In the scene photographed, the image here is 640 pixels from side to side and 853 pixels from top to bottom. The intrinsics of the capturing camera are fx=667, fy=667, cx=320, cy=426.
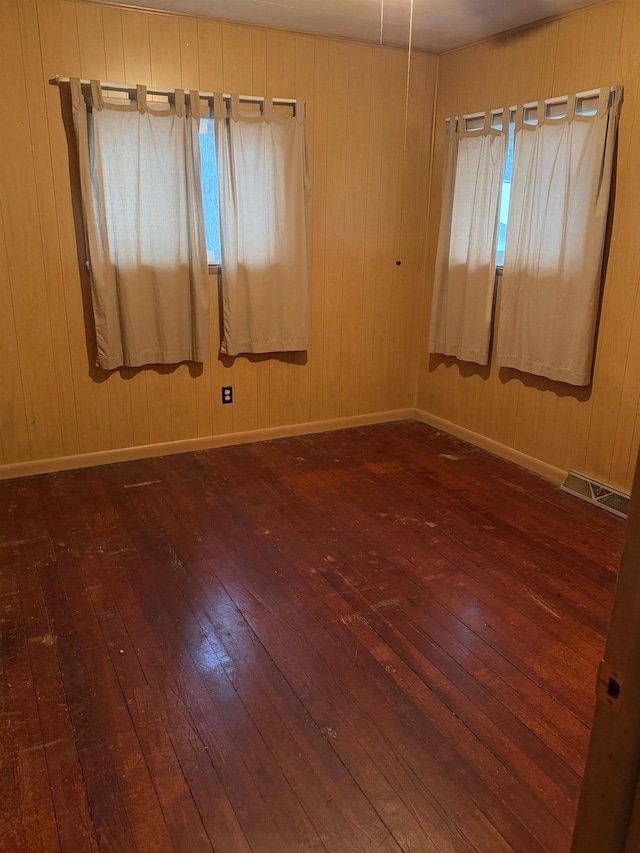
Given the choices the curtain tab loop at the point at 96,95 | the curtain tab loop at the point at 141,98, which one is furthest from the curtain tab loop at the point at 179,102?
the curtain tab loop at the point at 96,95

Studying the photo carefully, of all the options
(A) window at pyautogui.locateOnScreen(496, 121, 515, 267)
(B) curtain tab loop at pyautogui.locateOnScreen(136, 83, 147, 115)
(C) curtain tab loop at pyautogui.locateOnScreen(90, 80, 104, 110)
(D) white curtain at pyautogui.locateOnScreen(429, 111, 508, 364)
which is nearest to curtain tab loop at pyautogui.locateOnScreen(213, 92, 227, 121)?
(B) curtain tab loop at pyautogui.locateOnScreen(136, 83, 147, 115)

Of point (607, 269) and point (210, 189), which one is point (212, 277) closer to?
point (210, 189)

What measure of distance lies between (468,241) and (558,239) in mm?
711

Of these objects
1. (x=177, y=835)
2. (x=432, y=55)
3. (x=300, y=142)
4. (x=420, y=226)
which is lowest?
(x=177, y=835)

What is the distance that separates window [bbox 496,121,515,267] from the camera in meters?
3.80

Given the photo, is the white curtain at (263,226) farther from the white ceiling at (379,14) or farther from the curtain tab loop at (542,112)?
the curtain tab loop at (542,112)

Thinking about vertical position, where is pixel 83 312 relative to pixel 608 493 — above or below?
above

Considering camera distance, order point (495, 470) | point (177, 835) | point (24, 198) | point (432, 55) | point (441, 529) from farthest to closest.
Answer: point (432, 55) → point (495, 470) → point (24, 198) → point (441, 529) → point (177, 835)

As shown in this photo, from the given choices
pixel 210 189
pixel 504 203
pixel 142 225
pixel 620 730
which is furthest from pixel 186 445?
pixel 620 730

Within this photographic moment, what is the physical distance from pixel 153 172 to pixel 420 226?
1.86 m

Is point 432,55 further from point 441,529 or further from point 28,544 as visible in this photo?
point 28,544

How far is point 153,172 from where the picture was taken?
359 centimetres

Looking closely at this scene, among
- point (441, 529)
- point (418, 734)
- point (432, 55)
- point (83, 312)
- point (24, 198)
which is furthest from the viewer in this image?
→ point (432, 55)

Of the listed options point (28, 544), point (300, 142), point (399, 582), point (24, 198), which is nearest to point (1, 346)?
point (24, 198)
